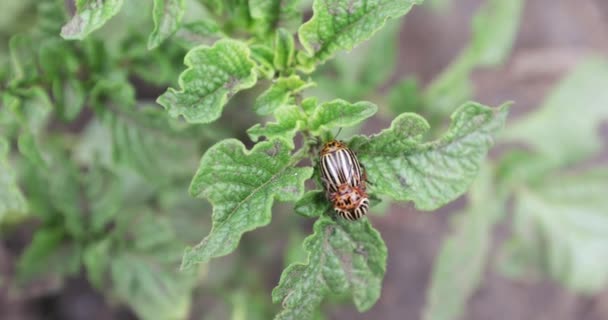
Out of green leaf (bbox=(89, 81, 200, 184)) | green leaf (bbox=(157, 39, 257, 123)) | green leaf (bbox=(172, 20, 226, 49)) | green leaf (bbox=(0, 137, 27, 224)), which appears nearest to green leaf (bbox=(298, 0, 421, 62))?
green leaf (bbox=(157, 39, 257, 123))

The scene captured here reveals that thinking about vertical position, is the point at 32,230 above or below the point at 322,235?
above

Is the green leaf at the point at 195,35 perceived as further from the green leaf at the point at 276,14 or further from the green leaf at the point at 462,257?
the green leaf at the point at 462,257

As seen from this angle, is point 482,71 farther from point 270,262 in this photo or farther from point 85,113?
point 85,113

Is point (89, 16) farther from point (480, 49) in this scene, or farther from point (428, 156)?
point (480, 49)

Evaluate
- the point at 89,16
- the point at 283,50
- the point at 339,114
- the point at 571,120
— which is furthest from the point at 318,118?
the point at 571,120

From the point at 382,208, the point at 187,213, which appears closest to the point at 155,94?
the point at 187,213

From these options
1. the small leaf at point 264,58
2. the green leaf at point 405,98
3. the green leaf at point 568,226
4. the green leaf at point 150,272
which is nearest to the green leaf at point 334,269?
the small leaf at point 264,58
